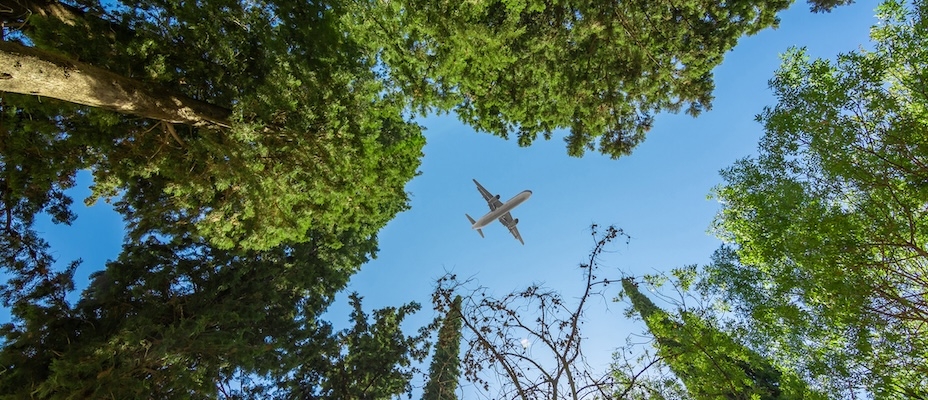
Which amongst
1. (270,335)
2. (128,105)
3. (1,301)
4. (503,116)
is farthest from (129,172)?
(503,116)

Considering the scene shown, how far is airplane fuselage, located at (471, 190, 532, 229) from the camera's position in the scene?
66.4ft

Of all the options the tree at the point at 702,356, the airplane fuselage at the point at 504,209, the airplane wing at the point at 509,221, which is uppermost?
the airplane wing at the point at 509,221

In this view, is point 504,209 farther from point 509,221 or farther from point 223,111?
point 223,111

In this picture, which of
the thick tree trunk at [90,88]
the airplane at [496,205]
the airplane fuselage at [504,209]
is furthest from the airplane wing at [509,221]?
the thick tree trunk at [90,88]

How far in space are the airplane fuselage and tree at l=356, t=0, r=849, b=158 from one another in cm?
717

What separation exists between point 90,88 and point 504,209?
16.2 meters

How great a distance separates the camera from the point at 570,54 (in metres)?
12.0

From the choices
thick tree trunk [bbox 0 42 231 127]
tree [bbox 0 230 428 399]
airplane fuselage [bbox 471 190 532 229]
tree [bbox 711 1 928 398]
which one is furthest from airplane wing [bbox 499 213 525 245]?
thick tree trunk [bbox 0 42 231 127]

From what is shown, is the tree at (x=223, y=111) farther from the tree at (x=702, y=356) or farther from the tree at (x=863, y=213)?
the tree at (x=863, y=213)

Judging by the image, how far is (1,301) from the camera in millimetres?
9305

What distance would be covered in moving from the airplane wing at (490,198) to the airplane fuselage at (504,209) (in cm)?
36

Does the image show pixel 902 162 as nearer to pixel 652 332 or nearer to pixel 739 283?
pixel 652 332

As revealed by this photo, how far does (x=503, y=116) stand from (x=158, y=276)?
11519mm

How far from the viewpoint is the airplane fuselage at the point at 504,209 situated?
20.2m
